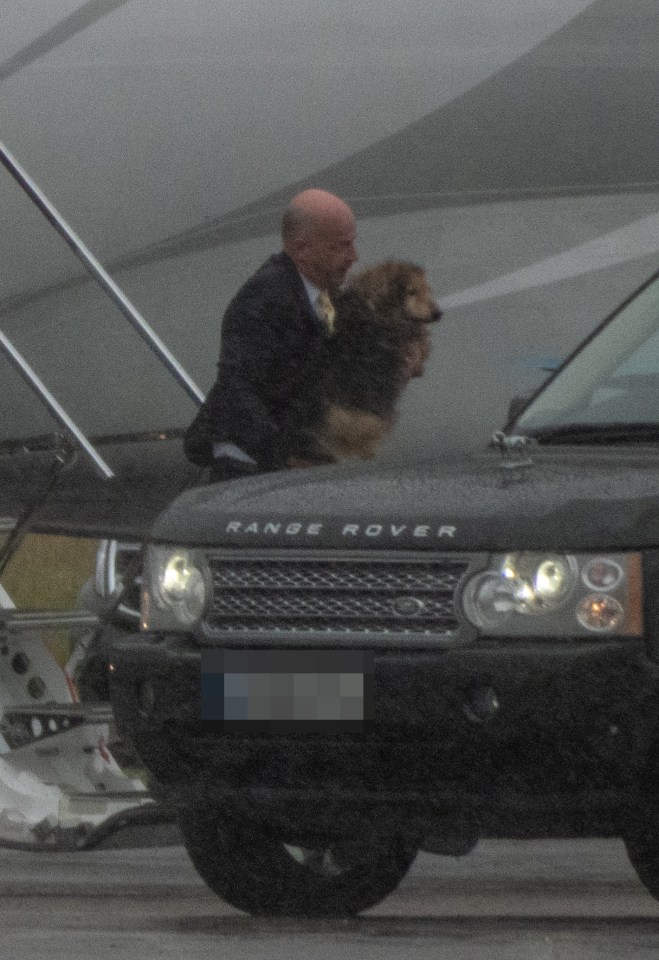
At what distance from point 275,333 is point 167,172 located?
6.54 feet

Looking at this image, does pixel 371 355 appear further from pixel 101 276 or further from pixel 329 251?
pixel 101 276

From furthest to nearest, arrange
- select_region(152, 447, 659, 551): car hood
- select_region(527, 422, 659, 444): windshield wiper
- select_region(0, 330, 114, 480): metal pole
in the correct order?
select_region(0, 330, 114, 480): metal pole
select_region(527, 422, 659, 444): windshield wiper
select_region(152, 447, 659, 551): car hood

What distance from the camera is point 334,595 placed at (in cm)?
664

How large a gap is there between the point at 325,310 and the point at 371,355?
0.25 metres

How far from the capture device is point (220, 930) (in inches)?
291

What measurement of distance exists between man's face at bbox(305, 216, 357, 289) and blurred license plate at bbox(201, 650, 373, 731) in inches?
110

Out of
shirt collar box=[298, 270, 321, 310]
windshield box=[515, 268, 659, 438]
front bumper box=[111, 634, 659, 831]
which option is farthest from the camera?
shirt collar box=[298, 270, 321, 310]

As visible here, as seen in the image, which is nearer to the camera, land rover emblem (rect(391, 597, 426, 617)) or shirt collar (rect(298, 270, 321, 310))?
land rover emblem (rect(391, 597, 426, 617))

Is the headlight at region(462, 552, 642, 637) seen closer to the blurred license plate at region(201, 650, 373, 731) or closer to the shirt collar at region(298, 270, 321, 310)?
the blurred license plate at region(201, 650, 373, 731)

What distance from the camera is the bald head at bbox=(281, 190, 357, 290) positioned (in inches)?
367

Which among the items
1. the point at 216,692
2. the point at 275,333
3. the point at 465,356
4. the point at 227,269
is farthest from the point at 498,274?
the point at 216,692

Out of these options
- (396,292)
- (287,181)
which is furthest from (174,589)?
(287,181)

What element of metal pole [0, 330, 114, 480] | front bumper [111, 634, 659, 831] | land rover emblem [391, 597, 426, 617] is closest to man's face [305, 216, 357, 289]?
metal pole [0, 330, 114, 480]

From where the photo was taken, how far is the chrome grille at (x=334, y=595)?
21.5 feet
